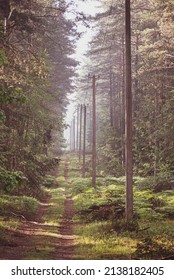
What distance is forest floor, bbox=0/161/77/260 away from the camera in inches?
448

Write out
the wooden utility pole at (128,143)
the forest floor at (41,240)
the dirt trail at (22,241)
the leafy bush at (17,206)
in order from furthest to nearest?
the leafy bush at (17,206) → the wooden utility pole at (128,143) → the forest floor at (41,240) → the dirt trail at (22,241)

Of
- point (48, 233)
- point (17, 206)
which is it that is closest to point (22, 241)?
point (48, 233)

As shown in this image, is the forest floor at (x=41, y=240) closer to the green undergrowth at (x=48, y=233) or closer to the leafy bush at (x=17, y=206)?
the green undergrowth at (x=48, y=233)

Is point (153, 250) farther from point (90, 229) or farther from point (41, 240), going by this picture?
point (90, 229)

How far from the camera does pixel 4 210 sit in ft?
59.6

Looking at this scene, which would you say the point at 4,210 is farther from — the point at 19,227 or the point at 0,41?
the point at 0,41

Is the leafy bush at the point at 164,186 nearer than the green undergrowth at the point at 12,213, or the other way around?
the green undergrowth at the point at 12,213

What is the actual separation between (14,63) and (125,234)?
7.37 metres

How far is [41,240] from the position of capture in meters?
13.7

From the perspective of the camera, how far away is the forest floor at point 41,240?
11.4m

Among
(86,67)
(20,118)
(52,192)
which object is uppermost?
(86,67)

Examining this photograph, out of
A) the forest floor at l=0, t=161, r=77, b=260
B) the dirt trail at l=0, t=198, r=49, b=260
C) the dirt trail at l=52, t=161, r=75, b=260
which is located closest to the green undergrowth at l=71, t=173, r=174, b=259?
the dirt trail at l=52, t=161, r=75, b=260

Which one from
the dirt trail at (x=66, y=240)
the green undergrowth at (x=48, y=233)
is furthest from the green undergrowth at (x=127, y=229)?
the green undergrowth at (x=48, y=233)
